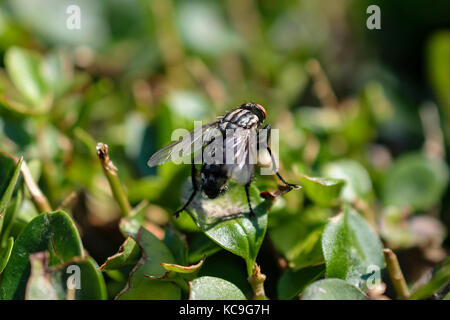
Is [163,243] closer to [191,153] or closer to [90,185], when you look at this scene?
[191,153]

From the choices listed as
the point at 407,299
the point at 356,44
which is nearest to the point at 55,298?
the point at 407,299

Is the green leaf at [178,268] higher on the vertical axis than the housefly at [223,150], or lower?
lower

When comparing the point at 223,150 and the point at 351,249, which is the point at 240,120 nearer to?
the point at 223,150

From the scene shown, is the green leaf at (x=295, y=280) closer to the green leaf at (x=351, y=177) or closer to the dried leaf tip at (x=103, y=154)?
the green leaf at (x=351, y=177)

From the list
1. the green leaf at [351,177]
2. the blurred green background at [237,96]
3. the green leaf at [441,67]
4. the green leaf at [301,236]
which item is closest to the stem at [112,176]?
the blurred green background at [237,96]

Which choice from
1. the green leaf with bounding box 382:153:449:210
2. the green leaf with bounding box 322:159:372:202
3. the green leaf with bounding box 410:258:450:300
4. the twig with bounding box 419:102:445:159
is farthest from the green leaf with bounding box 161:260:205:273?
the twig with bounding box 419:102:445:159

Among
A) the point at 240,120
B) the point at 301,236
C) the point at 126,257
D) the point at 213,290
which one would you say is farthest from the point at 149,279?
the point at 240,120

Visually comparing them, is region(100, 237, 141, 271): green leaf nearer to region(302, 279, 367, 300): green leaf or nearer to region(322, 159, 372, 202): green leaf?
region(302, 279, 367, 300): green leaf
